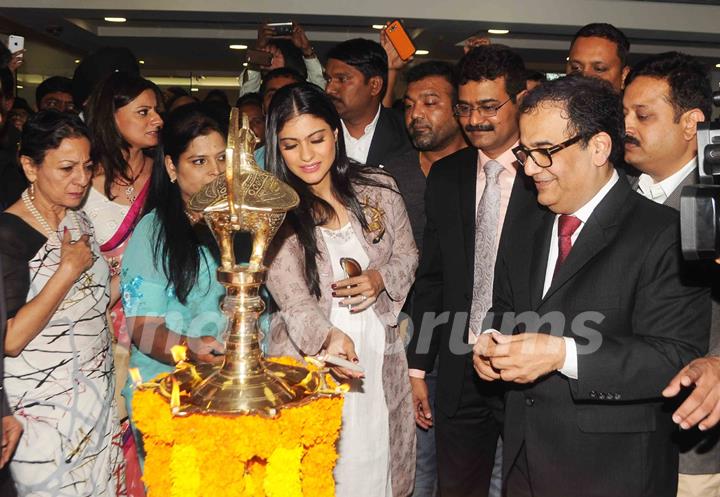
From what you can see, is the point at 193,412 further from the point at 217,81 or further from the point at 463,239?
the point at 217,81

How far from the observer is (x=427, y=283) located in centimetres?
292

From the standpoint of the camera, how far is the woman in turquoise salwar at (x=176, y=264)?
230cm

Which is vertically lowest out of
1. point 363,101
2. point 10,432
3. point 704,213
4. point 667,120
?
point 10,432

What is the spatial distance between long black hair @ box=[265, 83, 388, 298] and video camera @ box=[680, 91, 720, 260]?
1.20m

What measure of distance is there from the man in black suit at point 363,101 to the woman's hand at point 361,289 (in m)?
1.16

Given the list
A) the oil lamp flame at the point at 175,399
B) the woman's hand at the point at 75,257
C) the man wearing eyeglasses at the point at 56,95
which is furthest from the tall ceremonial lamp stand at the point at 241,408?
the man wearing eyeglasses at the point at 56,95

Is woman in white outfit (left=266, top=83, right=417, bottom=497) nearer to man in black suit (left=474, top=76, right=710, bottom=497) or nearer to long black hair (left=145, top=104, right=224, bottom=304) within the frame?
long black hair (left=145, top=104, right=224, bottom=304)

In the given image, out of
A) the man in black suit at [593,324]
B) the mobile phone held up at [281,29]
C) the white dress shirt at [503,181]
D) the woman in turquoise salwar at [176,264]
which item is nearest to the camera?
the man in black suit at [593,324]

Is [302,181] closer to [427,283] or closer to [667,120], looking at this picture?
[427,283]

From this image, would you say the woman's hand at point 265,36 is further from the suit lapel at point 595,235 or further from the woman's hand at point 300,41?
the suit lapel at point 595,235

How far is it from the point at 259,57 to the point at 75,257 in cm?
238

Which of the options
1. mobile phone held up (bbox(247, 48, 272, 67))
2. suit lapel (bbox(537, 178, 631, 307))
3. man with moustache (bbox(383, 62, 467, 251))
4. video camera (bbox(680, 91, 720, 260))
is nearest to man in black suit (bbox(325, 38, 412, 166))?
man with moustache (bbox(383, 62, 467, 251))

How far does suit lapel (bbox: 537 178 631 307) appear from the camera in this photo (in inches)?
76.1

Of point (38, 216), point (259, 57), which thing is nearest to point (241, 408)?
point (38, 216)
